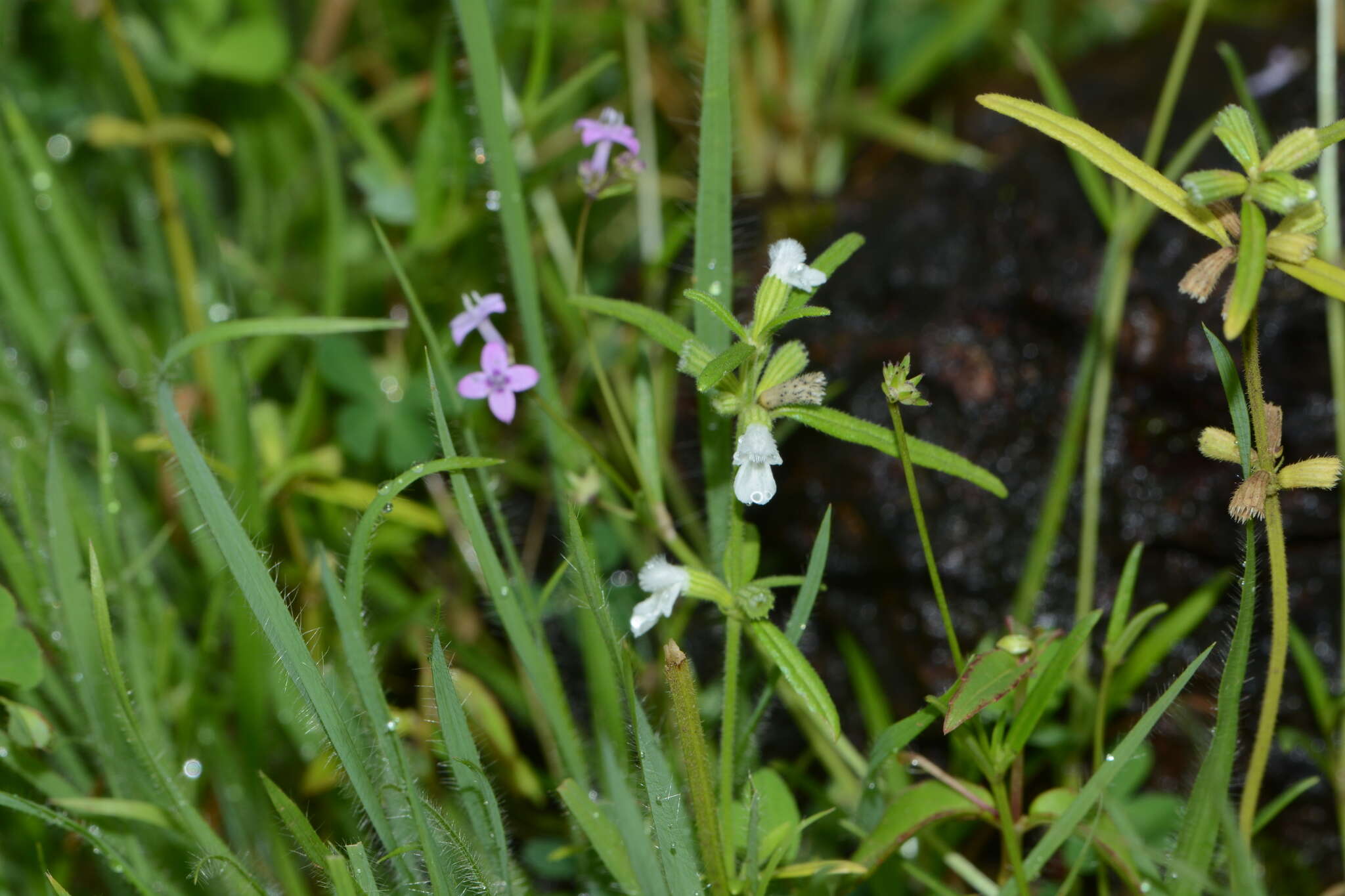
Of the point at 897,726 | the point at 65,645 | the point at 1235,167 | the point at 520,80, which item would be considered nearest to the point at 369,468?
the point at 65,645

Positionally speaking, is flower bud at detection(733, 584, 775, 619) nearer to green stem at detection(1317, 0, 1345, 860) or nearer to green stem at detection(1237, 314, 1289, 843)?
green stem at detection(1237, 314, 1289, 843)

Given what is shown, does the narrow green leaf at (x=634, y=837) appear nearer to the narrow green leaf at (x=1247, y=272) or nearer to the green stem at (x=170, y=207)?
the narrow green leaf at (x=1247, y=272)

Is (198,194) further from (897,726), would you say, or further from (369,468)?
(897,726)

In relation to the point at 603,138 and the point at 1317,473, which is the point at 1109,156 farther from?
the point at 603,138

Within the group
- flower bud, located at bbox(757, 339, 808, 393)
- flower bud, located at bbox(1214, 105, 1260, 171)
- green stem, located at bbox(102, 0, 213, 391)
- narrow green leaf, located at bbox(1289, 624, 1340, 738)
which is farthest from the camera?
green stem, located at bbox(102, 0, 213, 391)

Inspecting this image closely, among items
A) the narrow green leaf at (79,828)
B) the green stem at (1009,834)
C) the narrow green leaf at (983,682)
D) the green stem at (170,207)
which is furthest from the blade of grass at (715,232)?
the green stem at (170,207)

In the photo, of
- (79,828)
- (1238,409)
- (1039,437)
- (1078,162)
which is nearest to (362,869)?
(79,828)

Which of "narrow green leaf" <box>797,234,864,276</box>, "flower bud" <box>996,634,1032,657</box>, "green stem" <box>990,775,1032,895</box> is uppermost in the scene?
"narrow green leaf" <box>797,234,864,276</box>

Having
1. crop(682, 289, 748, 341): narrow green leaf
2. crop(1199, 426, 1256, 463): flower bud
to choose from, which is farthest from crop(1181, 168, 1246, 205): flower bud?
crop(682, 289, 748, 341): narrow green leaf
